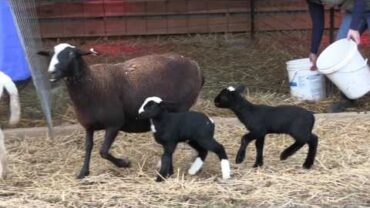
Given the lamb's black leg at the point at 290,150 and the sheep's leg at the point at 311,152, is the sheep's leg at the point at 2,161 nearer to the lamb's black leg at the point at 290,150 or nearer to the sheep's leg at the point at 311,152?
the lamb's black leg at the point at 290,150

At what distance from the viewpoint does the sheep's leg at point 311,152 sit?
546 cm

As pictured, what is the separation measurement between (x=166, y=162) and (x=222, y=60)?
435 cm

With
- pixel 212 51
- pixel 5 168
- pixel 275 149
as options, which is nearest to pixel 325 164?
pixel 275 149

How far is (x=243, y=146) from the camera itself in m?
5.48

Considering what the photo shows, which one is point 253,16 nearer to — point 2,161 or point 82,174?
point 82,174

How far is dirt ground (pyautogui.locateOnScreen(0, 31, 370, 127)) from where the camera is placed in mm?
7539

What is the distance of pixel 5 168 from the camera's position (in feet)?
18.4

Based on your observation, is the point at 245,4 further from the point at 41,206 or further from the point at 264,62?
the point at 41,206

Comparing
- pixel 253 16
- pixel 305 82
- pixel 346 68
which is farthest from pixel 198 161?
pixel 253 16

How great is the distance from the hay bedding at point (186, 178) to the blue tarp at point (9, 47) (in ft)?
2.68

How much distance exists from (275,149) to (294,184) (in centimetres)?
101

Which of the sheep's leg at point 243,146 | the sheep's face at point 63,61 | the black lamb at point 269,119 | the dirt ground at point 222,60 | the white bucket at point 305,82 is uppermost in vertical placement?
the sheep's face at point 63,61

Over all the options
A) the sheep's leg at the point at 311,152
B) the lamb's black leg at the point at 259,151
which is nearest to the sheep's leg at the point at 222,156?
the lamb's black leg at the point at 259,151

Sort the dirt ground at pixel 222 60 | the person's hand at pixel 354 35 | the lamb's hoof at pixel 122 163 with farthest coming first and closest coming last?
1. the dirt ground at pixel 222 60
2. the person's hand at pixel 354 35
3. the lamb's hoof at pixel 122 163
